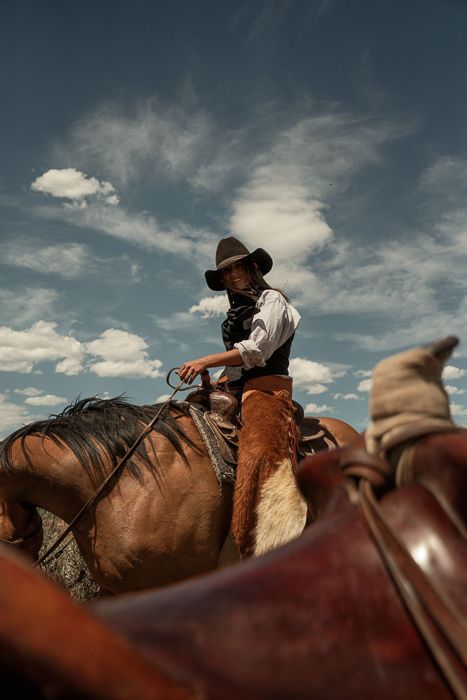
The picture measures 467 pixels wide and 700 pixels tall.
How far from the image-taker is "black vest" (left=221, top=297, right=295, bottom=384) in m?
4.03

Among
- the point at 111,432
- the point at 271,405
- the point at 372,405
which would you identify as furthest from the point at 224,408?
the point at 372,405

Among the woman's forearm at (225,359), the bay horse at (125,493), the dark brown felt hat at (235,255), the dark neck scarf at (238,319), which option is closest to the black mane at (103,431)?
the bay horse at (125,493)

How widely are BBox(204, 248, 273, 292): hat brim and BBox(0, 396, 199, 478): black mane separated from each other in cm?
114

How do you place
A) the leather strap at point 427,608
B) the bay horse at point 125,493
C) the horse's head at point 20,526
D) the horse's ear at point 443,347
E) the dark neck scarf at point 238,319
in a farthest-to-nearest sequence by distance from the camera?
the dark neck scarf at point 238,319
the horse's head at point 20,526
the bay horse at point 125,493
the horse's ear at point 443,347
the leather strap at point 427,608

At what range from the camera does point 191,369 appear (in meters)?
3.91

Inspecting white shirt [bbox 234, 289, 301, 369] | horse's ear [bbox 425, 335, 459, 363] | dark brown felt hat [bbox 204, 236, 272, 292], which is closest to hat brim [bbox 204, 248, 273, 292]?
dark brown felt hat [bbox 204, 236, 272, 292]

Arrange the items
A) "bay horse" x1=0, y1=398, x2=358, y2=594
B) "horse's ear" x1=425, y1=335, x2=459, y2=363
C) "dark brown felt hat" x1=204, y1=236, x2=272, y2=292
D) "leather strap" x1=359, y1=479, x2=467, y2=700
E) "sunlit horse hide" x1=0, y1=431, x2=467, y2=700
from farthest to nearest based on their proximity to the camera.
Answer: "dark brown felt hat" x1=204, y1=236, x2=272, y2=292
"bay horse" x1=0, y1=398, x2=358, y2=594
"horse's ear" x1=425, y1=335, x2=459, y2=363
"leather strap" x1=359, y1=479, x2=467, y2=700
"sunlit horse hide" x1=0, y1=431, x2=467, y2=700

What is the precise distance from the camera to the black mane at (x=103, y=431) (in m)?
3.80

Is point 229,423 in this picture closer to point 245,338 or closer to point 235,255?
point 245,338

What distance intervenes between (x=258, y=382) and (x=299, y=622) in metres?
3.36

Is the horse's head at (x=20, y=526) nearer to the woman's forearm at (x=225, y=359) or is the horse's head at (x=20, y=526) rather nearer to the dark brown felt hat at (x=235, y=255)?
the woman's forearm at (x=225, y=359)

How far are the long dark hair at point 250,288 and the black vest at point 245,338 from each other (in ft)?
0.11

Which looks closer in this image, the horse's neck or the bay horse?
the bay horse

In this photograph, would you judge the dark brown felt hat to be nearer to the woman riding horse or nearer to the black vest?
the woman riding horse
